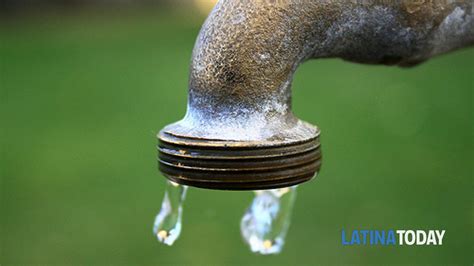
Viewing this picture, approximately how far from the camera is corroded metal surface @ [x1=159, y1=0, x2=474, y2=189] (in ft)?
2.17

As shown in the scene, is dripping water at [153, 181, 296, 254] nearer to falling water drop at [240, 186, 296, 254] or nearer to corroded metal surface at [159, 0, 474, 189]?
falling water drop at [240, 186, 296, 254]

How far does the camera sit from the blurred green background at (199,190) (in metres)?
1.83

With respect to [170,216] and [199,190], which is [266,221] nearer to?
[170,216]

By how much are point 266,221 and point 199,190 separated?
129cm

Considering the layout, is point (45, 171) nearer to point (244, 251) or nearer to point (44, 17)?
point (244, 251)

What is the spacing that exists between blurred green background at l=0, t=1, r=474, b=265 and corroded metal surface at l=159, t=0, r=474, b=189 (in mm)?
264

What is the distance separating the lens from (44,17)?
6730 millimetres

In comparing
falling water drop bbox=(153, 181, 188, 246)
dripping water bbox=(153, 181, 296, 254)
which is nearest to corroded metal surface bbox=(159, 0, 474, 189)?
falling water drop bbox=(153, 181, 188, 246)

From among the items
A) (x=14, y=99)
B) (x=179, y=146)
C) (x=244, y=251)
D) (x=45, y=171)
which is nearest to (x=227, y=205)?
(x=244, y=251)

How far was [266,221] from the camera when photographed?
946mm

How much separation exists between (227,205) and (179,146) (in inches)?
57.9

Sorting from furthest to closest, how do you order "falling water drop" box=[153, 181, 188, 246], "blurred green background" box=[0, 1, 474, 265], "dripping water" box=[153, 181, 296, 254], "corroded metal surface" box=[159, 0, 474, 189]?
"blurred green background" box=[0, 1, 474, 265], "dripping water" box=[153, 181, 296, 254], "falling water drop" box=[153, 181, 188, 246], "corroded metal surface" box=[159, 0, 474, 189]

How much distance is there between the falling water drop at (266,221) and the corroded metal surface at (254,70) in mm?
250

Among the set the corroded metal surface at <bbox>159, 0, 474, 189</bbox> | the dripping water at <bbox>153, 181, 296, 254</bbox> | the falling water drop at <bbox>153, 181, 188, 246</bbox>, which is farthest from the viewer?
the dripping water at <bbox>153, 181, 296, 254</bbox>
